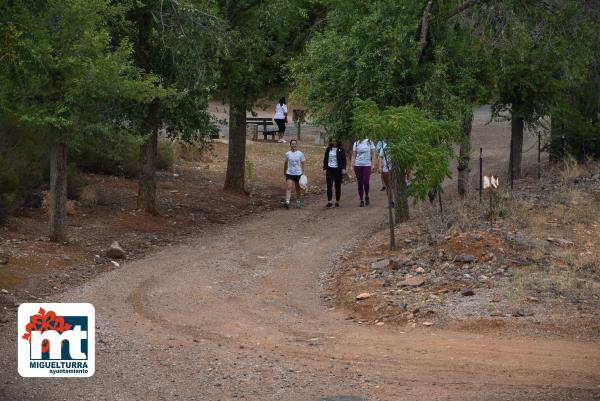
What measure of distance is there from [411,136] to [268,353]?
20.1 feet

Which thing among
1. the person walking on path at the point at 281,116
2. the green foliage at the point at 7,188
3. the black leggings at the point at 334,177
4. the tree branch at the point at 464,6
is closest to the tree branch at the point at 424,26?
the tree branch at the point at 464,6

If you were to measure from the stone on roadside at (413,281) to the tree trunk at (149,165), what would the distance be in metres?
7.80

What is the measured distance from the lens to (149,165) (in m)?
20.9

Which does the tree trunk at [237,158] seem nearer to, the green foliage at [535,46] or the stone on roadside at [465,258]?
the green foliage at [535,46]

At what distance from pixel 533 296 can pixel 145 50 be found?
1012cm

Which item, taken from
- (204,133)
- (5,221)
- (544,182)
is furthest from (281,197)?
(5,221)

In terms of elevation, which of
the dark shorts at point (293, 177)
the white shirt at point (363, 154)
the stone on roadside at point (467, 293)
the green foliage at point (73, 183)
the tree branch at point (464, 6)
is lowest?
the stone on roadside at point (467, 293)

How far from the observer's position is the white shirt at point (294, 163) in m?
22.8

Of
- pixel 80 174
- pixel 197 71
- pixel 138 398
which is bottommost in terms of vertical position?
pixel 138 398

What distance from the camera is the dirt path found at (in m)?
10.0

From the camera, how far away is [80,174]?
23.5 m

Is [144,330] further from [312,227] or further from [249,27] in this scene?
[249,27]

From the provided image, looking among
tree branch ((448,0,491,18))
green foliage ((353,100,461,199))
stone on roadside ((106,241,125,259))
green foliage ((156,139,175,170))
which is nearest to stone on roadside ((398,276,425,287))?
green foliage ((353,100,461,199))

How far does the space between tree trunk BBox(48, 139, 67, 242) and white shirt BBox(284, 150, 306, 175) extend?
6.40 meters
